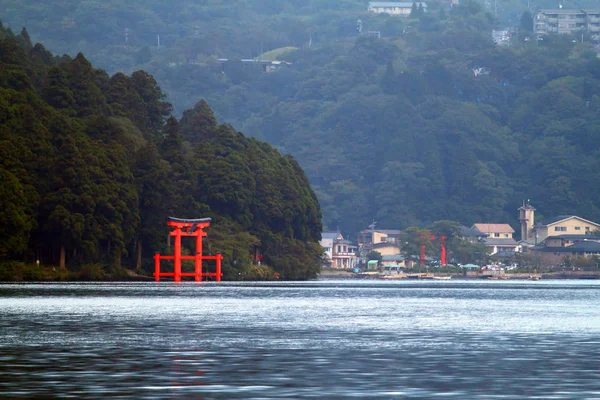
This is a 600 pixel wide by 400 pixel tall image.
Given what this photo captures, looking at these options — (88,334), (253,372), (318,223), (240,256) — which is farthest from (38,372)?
(318,223)

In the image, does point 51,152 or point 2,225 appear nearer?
point 2,225

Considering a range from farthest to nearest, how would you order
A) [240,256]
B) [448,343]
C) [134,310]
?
[240,256], [134,310], [448,343]

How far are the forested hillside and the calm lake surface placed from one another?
37284mm

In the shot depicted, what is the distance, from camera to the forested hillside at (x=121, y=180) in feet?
253

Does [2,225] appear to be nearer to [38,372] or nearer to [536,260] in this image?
[38,372]

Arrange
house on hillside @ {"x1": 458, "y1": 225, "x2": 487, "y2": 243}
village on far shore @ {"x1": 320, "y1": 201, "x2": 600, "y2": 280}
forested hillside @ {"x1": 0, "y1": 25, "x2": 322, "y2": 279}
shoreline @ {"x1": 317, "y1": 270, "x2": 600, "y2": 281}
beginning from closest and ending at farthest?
forested hillside @ {"x1": 0, "y1": 25, "x2": 322, "y2": 279} < shoreline @ {"x1": 317, "y1": 270, "x2": 600, "y2": 281} < village on far shore @ {"x1": 320, "y1": 201, "x2": 600, "y2": 280} < house on hillside @ {"x1": 458, "y1": 225, "x2": 487, "y2": 243}

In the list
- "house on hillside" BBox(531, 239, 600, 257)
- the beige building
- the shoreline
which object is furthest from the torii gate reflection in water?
the beige building

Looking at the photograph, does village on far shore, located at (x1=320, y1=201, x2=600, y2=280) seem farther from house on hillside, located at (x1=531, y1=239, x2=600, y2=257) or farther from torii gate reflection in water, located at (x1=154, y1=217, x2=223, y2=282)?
torii gate reflection in water, located at (x1=154, y1=217, x2=223, y2=282)

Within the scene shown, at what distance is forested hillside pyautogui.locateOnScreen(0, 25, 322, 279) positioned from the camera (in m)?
77.0

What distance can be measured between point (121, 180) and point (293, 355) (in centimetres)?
6330

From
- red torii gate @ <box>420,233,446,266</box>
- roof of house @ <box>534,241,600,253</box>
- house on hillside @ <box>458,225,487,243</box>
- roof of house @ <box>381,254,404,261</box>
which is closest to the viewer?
red torii gate @ <box>420,233,446,266</box>

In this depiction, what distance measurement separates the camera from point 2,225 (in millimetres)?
70562

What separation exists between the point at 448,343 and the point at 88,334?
8641 millimetres

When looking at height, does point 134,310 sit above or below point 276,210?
below
